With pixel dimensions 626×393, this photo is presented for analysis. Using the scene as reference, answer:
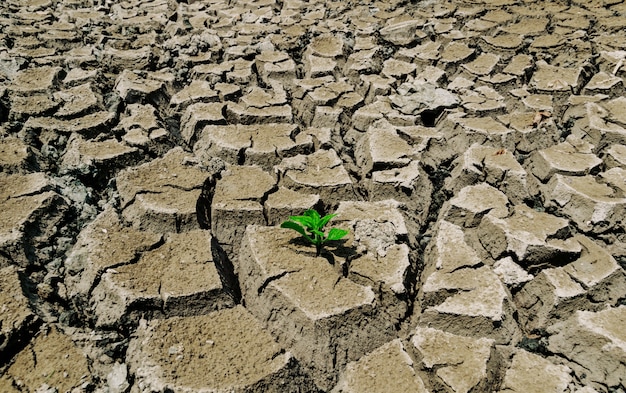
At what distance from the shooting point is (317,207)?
7.61ft

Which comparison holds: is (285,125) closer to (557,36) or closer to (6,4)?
(557,36)

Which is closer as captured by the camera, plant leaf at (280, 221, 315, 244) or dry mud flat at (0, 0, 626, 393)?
dry mud flat at (0, 0, 626, 393)

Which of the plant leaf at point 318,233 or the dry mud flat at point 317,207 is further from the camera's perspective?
the plant leaf at point 318,233

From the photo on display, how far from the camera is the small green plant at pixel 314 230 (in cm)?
199

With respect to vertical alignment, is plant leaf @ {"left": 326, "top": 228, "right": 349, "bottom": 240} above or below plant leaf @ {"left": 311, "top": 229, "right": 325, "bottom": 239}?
below

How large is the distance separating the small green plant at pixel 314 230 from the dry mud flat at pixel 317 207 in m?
0.06

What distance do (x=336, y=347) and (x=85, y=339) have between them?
3.04ft

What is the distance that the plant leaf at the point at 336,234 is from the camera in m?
1.98

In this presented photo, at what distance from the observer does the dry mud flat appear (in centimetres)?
166

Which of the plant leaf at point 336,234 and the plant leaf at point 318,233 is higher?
the plant leaf at point 318,233

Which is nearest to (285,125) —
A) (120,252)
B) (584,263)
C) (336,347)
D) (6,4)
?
(120,252)

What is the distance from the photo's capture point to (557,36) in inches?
163

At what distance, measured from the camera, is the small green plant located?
1.99m

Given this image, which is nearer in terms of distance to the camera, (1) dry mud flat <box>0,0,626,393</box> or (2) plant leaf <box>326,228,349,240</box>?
(1) dry mud flat <box>0,0,626,393</box>
